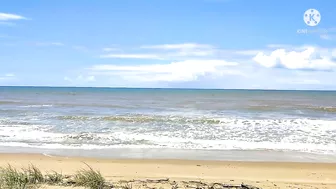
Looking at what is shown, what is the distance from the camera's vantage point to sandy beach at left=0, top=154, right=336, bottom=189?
7324mm

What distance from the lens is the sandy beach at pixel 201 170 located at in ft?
24.0

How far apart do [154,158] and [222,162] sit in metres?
1.88

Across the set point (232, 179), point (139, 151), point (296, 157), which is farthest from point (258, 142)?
point (232, 179)

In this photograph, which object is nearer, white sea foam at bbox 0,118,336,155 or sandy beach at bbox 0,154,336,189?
sandy beach at bbox 0,154,336,189

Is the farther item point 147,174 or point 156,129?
point 156,129

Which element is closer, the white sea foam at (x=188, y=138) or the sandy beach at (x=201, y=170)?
the sandy beach at (x=201, y=170)

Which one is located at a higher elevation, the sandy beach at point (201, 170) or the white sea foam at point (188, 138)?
the white sea foam at point (188, 138)

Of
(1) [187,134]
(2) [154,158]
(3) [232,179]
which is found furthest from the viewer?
(1) [187,134]

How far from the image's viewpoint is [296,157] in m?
10.1

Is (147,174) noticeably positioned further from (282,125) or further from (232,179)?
(282,125)

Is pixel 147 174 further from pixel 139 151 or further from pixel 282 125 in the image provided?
pixel 282 125

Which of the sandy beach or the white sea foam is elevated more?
the white sea foam

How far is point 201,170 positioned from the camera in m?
8.39

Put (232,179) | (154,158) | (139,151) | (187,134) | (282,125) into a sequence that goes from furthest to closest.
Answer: (282,125) < (187,134) < (139,151) < (154,158) < (232,179)
